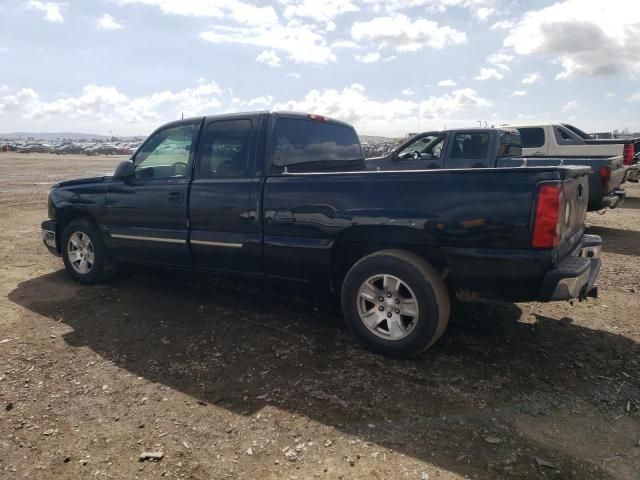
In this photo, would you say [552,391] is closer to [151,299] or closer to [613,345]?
[613,345]

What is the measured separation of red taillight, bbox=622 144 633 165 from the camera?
10039 millimetres

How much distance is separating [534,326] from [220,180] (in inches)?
123

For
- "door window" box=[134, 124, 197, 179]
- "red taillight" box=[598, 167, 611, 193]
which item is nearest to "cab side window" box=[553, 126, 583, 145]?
"red taillight" box=[598, 167, 611, 193]

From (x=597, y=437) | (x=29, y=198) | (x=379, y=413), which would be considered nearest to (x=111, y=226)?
(x=379, y=413)

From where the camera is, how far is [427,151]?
8.91 metres

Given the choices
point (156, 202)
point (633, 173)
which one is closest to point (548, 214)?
point (156, 202)

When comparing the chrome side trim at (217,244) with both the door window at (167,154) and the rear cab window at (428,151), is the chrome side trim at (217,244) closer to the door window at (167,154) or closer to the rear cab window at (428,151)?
the door window at (167,154)

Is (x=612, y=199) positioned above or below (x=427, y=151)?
below

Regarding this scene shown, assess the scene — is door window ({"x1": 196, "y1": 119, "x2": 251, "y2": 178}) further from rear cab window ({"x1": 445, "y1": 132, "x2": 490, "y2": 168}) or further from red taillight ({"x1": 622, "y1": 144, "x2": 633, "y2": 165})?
red taillight ({"x1": 622, "y1": 144, "x2": 633, "y2": 165})

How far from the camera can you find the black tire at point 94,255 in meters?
5.38

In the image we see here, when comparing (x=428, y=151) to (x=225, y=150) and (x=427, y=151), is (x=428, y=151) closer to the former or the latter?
(x=427, y=151)

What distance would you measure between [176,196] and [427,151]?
18.5 ft

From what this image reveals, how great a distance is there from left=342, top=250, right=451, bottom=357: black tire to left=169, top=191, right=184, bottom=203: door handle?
194cm

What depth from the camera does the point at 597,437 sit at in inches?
105
